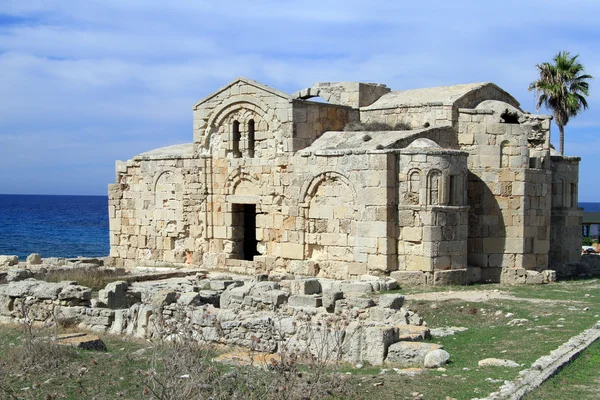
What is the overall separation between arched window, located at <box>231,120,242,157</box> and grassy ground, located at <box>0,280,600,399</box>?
8.37 metres

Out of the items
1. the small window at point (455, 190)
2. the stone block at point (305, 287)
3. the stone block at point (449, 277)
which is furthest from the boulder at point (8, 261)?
the small window at point (455, 190)

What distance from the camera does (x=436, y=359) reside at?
28.5ft

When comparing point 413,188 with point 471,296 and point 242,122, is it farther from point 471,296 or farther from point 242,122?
point 242,122

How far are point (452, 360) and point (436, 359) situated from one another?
0.45 meters

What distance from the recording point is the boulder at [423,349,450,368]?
341 inches

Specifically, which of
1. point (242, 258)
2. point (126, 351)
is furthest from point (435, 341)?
point (242, 258)

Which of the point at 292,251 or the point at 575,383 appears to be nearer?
the point at 575,383

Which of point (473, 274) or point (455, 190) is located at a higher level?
point (455, 190)

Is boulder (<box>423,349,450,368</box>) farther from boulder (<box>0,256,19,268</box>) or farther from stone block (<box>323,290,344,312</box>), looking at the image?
boulder (<box>0,256,19,268</box>)

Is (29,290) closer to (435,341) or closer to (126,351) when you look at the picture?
(126,351)

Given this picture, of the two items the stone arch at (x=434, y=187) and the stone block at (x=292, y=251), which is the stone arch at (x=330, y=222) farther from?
the stone arch at (x=434, y=187)

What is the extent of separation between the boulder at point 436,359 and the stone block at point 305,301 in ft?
12.2

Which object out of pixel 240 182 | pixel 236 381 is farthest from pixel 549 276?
pixel 236 381

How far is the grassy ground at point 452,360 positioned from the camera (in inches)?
302
